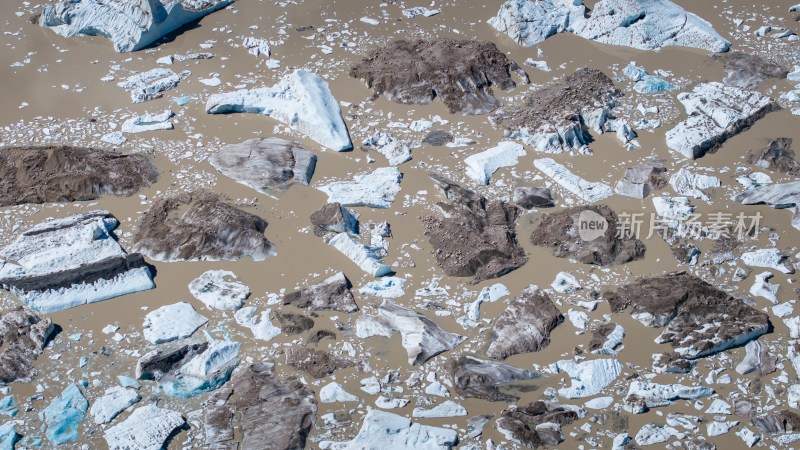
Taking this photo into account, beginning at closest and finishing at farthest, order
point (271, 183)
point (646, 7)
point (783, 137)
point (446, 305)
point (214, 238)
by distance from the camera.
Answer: point (446, 305) < point (214, 238) < point (271, 183) < point (783, 137) < point (646, 7)

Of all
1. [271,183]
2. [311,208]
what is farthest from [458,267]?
[271,183]

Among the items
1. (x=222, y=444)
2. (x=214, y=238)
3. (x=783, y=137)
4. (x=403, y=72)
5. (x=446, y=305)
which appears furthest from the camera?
(x=403, y=72)

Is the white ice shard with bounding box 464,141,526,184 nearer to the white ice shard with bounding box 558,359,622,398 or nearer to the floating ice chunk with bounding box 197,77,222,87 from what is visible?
the white ice shard with bounding box 558,359,622,398

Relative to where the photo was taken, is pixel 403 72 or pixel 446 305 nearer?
pixel 446 305

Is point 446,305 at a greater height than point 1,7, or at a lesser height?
lesser

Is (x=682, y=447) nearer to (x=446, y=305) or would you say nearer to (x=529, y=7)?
(x=446, y=305)

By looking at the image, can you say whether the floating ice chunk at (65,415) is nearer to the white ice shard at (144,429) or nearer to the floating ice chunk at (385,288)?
the white ice shard at (144,429)

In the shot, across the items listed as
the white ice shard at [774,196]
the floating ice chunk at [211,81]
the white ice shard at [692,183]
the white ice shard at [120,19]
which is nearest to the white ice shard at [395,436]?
the white ice shard at [692,183]

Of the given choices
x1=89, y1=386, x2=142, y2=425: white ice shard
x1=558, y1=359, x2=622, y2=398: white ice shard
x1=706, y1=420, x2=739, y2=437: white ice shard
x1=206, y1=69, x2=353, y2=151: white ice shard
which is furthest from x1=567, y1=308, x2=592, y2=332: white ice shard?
x1=89, y1=386, x2=142, y2=425: white ice shard
